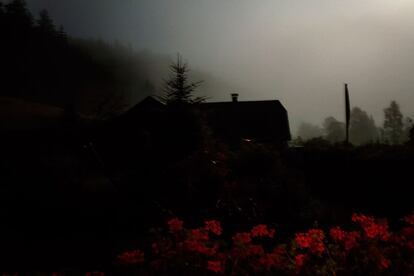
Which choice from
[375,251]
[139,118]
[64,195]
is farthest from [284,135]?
[375,251]

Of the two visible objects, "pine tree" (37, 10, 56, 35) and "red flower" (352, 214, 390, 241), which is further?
"pine tree" (37, 10, 56, 35)

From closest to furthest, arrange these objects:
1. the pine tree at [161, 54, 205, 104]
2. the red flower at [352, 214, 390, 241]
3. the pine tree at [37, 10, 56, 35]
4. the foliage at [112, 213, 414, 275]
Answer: the foliage at [112, 213, 414, 275], the red flower at [352, 214, 390, 241], the pine tree at [161, 54, 205, 104], the pine tree at [37, 10, 56, 35]

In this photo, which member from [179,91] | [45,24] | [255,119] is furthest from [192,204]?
[45,24]

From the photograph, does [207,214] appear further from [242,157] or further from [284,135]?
[284,135]

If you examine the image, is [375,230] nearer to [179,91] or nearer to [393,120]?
[179,91]

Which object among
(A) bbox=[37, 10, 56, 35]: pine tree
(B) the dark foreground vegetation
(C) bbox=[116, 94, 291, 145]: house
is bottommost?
(B) the dark foreground vegetation

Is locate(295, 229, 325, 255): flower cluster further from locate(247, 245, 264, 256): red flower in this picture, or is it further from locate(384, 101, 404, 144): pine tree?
locate(384, 101, 404, 144): pine tree

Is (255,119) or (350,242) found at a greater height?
(255,119)

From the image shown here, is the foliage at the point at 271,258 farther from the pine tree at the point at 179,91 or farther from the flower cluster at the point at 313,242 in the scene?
the pine tree at the point at 179,91

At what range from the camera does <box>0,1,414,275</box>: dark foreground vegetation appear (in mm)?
5488

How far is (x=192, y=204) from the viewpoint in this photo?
1094cm

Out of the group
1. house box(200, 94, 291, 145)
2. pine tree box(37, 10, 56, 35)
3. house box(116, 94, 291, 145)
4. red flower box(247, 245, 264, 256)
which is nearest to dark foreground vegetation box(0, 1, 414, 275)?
red flower box(247, 245, 264, 256)

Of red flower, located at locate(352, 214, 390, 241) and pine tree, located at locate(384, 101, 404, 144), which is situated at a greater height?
pine tree, located at locate(384, 101, 404, 144)

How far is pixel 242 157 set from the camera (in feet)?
43.2
